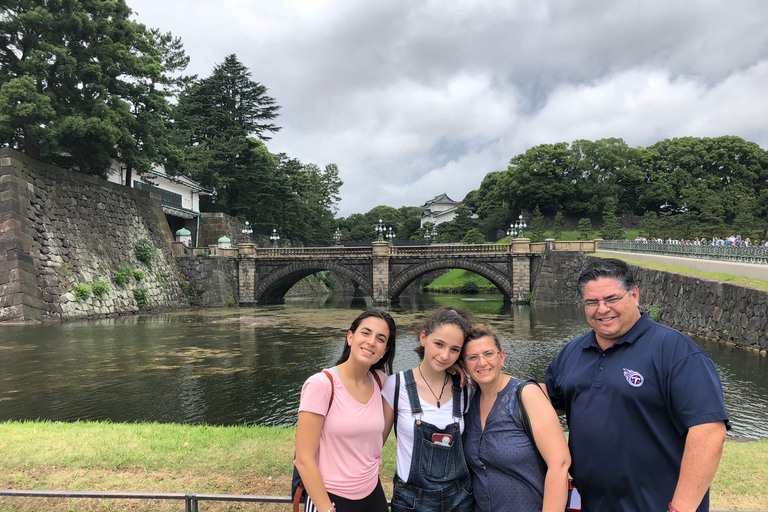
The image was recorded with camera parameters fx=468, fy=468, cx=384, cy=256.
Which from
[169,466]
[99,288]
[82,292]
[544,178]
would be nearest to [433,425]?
[169,466]

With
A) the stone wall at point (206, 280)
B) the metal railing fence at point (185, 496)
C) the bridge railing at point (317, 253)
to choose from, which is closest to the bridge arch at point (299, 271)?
the bridge railing at point (317, 253)

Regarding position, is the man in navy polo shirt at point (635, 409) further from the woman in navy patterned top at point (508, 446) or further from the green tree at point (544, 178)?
the green tree at point (544, 178)

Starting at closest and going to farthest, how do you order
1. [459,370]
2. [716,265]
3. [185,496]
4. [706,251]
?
[459,370] → [185,496] → [716,265] → [706,251]

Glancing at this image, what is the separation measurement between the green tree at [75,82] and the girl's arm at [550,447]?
93.5ft

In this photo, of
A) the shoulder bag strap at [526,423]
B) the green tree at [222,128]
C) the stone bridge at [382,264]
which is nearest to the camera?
the shoulder bag strap at [526,423]

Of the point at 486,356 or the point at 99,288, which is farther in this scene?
the point at 99,288

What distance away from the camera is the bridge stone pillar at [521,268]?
3659 cm

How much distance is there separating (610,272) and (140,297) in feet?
106

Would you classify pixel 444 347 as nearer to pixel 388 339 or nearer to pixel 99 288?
pixel 388 339

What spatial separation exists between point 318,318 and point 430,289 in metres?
31.2

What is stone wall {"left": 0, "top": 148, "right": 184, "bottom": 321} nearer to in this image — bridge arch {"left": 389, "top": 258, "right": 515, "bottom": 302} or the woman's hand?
bridge arch {"left": 389, "top": 258, "right": 515, "bottom": 302}

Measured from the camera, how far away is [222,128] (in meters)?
50.6

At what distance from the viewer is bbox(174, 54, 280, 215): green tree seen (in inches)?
1847

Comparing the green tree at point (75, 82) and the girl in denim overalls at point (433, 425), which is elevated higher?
the green tree at point (75, 82)
